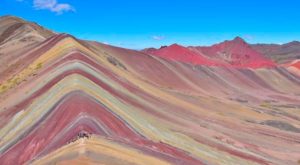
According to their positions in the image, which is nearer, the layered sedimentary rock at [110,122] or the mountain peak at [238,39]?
the layered sedimentary rock at [110,122]

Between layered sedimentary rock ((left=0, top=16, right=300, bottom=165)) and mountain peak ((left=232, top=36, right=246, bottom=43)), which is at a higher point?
mountain peak ((left=232, top=36, right=246, bottom=43))

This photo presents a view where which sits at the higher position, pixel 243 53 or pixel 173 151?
pixel 243 53

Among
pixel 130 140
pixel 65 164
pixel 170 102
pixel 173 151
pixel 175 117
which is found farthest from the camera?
pixel 170 102

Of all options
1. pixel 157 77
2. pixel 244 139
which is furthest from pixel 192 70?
pixel 244 139

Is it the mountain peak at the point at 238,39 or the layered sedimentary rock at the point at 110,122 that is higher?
the mountain peak at the point at 238,39

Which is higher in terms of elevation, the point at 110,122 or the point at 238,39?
the point at 238,39

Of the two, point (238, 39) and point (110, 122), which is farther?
point (238, 39)

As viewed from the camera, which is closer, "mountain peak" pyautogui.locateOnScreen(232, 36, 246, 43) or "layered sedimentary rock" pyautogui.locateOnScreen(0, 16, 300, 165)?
"layered sedimentary rock" pyautogui.locateOnScreen(0, 16, 300, 165)

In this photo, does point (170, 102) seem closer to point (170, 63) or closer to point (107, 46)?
point (107, 46)
